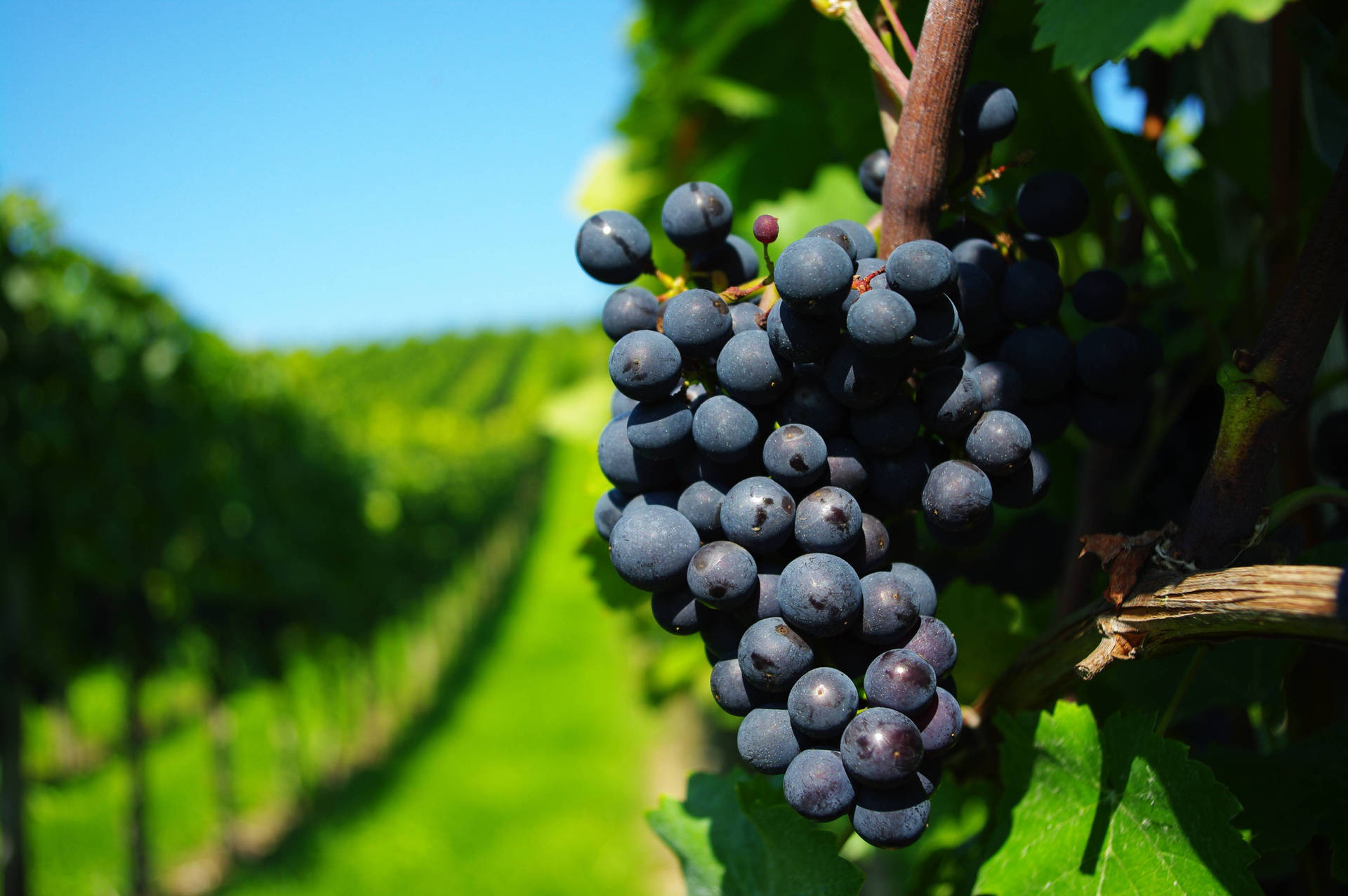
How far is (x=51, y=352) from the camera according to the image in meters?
6.53

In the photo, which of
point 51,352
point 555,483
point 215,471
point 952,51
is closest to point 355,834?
point 215,471

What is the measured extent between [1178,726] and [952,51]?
1.13m

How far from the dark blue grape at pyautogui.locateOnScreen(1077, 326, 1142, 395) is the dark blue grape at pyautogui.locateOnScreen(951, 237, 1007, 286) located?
124 mm

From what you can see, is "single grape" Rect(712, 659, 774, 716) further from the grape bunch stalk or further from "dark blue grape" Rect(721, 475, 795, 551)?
"dark blue grape" Rect(721, 475, 795, 551)

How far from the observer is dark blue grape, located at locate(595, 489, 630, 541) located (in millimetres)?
1058

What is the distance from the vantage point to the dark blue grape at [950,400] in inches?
35.2

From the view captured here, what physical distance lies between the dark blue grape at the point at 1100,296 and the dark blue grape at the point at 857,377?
1.04 ft

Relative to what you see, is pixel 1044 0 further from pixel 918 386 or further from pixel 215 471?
pixel 215 471

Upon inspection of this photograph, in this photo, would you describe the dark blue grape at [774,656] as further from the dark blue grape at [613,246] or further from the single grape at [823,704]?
the dark blue grape at [613,246]

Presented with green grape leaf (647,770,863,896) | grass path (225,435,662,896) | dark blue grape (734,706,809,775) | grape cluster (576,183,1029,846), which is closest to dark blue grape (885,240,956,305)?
grape cluster (576,183,1029,846)

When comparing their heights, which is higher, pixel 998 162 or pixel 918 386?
pixel 998 162

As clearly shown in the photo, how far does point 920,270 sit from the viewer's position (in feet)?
2.68

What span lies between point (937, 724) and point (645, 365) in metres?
0.45

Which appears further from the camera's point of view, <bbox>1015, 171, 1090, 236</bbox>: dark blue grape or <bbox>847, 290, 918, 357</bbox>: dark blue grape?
<bbox>1015, 171, 1090, 236</bbox>: dark blue grape
